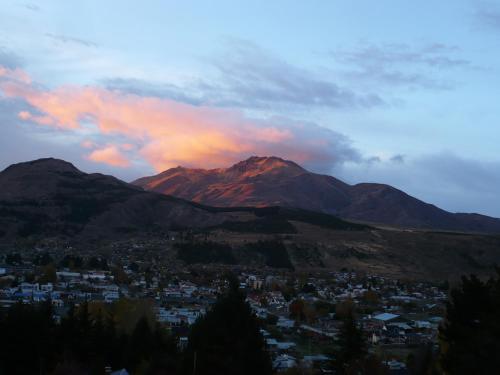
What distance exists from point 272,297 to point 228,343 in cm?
5049

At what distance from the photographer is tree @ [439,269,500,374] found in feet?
A: 52.8

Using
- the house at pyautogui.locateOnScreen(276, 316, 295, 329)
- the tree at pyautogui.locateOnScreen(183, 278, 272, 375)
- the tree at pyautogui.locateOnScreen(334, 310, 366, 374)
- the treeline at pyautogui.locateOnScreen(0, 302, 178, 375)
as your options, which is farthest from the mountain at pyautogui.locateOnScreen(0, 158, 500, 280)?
the tree at pyautogui.locateOnScreen(183, 278, 272, 375)

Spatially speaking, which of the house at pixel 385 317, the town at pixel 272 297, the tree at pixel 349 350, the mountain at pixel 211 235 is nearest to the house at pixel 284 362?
the town at pixel 272 297

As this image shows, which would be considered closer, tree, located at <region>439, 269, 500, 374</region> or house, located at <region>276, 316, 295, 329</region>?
tree, located at <region>439, 269, 500, 374</region>

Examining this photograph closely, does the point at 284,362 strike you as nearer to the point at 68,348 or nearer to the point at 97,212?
the point at 68,348

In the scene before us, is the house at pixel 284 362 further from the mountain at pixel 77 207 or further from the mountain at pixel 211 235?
the mountain at pixel 77 207

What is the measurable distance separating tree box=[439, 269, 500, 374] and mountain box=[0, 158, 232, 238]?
112830 mm

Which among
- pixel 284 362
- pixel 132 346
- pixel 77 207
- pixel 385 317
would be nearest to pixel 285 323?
pixel 385 317

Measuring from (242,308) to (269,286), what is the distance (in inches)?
2261

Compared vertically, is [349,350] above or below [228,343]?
below

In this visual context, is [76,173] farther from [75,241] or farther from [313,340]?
[313,340]

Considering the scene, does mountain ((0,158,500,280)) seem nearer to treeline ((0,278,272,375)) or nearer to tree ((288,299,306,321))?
tree ((288,299,306,321))

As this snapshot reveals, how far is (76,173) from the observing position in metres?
196

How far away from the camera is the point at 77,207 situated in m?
153
